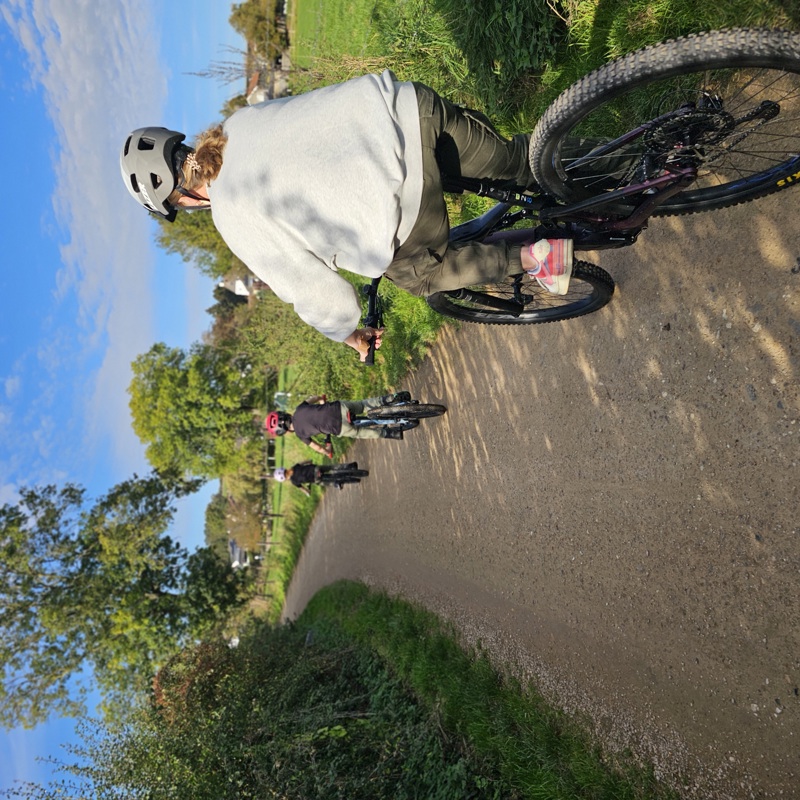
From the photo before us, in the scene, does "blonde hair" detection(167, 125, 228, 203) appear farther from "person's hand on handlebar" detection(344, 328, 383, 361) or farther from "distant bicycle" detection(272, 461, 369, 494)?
"distant bicycle" detection(272, 461, 369, 494)

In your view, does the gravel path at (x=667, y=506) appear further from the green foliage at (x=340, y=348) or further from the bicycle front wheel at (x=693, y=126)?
the green foliage at (x=340, y=348)

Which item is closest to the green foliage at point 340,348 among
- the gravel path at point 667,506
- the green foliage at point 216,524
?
the gravel path at point 667,506

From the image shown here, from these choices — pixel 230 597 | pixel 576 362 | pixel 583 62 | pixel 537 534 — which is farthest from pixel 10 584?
pixel 583 62

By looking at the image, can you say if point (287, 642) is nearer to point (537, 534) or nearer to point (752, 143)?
point (537, 534)

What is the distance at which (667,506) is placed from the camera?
3775 millimetres

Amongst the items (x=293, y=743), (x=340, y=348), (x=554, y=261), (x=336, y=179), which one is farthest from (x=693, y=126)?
(x=340, y=348)

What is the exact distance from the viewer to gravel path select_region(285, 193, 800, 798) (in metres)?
3.09

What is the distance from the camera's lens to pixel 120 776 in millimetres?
7027

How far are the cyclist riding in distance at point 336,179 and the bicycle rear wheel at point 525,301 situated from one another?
870mm

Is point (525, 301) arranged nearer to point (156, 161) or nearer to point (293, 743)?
point (156, 161)

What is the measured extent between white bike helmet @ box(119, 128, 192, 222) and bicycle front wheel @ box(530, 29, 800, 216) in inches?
81.2

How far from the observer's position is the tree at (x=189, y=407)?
18.4 m

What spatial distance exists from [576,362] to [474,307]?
40.6 inches

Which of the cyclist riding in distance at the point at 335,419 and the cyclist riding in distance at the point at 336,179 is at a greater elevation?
the cyclist riding in distance at the point at 336,179
